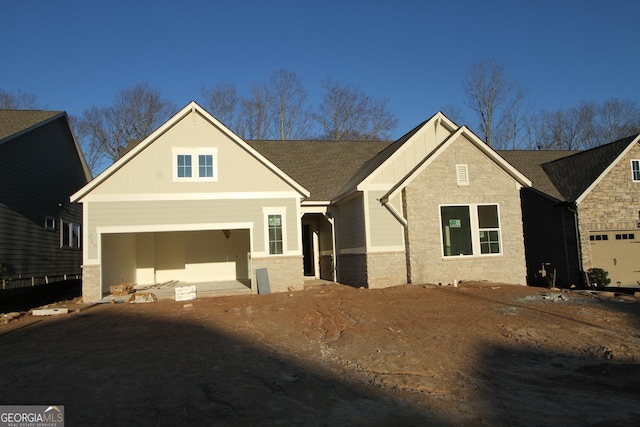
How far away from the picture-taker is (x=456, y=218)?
1728 centimetres

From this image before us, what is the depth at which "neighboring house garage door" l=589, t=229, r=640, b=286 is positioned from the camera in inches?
776

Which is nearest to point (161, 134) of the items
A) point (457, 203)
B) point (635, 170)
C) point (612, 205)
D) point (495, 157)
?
point (457, 203)

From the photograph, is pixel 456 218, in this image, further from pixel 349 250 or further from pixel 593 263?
pixel 593 263

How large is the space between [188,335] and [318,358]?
3.18 metres

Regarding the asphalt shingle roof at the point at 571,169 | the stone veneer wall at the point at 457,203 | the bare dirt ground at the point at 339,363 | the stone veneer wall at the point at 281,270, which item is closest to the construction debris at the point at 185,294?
the bare dirt ground at the point at 339,363

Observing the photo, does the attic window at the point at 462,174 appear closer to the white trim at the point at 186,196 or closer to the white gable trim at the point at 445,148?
the white gable trim at the point at 445,148

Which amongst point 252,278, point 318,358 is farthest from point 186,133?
point 318,358

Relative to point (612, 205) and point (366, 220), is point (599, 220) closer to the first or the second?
point (612, 205)

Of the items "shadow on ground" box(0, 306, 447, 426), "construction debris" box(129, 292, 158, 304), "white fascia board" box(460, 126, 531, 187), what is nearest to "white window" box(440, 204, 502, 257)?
"white fascia board" box(460, 126, 531, 187)

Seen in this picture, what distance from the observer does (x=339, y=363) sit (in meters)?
7.68

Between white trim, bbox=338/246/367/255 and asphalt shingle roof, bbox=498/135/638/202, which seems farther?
asphalt shingle roof, bbox=498/135/638/202

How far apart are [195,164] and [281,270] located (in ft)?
15.1

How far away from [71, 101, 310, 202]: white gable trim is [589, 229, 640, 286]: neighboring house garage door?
11970 millimetres

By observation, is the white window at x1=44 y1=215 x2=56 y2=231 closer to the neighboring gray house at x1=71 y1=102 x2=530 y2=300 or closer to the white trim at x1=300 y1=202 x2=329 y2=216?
the neighboring gray house at x1=71 y1=102 x2=530 y2=300
